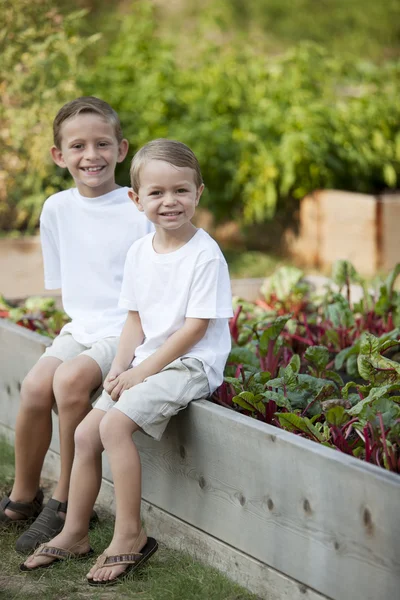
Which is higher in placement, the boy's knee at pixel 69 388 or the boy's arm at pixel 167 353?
the boy's arm at pixel 167 353

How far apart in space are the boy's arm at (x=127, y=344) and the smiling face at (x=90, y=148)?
1.69ft

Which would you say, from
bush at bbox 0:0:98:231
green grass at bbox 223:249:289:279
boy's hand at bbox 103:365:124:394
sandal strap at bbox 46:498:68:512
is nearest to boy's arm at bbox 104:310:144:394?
boy's hand at bbox 103:365:124:394

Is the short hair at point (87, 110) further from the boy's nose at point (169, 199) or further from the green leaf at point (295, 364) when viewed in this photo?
the green leaf at point (295, 364)

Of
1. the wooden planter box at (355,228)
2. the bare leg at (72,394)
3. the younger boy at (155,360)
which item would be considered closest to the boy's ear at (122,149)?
the younger boy at (155,360)

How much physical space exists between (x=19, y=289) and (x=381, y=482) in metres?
4.34

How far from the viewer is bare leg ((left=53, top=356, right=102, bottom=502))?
8.98 ft

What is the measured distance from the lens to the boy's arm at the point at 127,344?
8.66 feet

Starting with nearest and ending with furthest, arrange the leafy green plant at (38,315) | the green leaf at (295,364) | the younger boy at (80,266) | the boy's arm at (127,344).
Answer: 1. the boy's arm at (127,344)
2. the green leaf at (295,364)
3. the younger boy at (80,266)
4. the leafy green plant at (38,315)

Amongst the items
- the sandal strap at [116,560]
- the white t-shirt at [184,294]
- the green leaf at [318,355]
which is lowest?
the sandal strap at [116,560]

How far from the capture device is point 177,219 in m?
2.55

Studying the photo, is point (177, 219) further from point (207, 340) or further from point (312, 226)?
point (312, 226)

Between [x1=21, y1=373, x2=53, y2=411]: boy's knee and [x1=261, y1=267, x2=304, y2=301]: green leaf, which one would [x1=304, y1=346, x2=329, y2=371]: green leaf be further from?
[x1=261, y1=267, x2=304, y2=301]: green leaf

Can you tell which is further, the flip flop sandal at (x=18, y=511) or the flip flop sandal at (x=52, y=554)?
the flip flop sandal at (x=18, y=511)

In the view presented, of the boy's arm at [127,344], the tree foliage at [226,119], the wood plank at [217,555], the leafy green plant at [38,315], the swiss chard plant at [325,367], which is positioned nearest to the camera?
the wood plank at [217,555]
